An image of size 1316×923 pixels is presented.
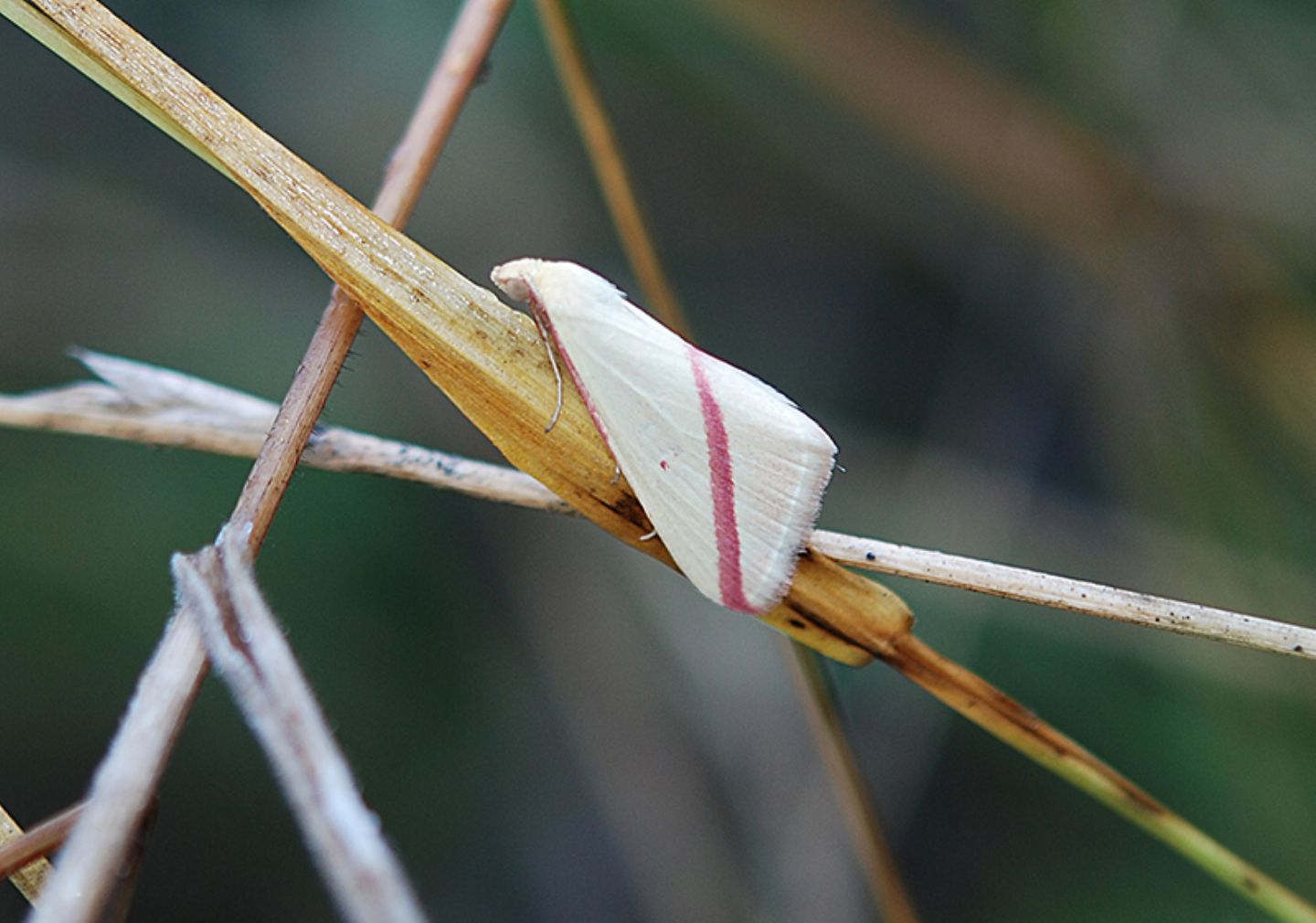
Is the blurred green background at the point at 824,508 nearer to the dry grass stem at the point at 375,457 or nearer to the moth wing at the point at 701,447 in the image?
the dry grass stem at the point at 375,457

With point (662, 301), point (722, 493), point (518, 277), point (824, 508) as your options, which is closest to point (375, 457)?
point (518, 277)

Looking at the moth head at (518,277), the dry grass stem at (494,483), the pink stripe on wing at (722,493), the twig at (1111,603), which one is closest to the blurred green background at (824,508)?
the dry grass stem at (494,483)

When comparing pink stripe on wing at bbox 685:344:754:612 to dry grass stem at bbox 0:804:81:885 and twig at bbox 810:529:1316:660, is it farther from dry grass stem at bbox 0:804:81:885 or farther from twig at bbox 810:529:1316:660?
dry grass stem at bbox 0:804:81:885

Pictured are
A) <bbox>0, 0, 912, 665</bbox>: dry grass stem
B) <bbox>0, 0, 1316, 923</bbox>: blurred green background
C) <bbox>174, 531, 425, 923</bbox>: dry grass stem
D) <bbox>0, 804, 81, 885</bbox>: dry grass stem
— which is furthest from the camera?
<bbox>0, 0, 1316, 923</bbox>: blurred green background

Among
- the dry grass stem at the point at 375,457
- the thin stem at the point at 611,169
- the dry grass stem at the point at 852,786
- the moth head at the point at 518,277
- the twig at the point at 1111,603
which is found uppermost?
the thin stem at the point at 611,169

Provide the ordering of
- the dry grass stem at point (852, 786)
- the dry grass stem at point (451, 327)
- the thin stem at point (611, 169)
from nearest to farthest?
1. the dry grass stem at point (451, 327)
2. the dry grass stem at point (852, 786)
3. the thin stem at point (611, 169)

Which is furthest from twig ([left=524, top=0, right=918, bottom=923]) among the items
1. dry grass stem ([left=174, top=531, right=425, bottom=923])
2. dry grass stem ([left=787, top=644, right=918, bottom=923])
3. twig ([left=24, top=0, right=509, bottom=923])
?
dry grass stem ([left=174, top=531, right=425, bottom=923])

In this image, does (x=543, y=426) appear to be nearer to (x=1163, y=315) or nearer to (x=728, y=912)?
(x=728, y=912)
